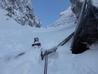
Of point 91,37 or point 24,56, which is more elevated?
point 91,37

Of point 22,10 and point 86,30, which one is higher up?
point 22,10

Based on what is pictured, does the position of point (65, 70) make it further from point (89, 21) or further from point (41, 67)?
point (89, 21)

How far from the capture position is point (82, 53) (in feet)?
31.6

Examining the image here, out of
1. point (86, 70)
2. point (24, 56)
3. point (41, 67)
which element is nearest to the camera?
point (86, 70)

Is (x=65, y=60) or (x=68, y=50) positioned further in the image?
(x=68, y=50)

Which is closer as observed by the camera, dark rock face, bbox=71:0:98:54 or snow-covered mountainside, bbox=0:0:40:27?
dark rock face, bbox=71:0:98:54

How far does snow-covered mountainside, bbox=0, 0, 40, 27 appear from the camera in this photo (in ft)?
179

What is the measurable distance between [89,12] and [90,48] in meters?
1.38

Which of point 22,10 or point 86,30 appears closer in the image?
point 86,30

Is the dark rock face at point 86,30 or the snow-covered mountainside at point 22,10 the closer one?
the dark rock face at point 86,30

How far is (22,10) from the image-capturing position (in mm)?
64500

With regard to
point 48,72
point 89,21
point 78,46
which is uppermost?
point 89,21

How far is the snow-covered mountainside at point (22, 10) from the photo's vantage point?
5467 centimetres

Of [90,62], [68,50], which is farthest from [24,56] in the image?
[90,62]
